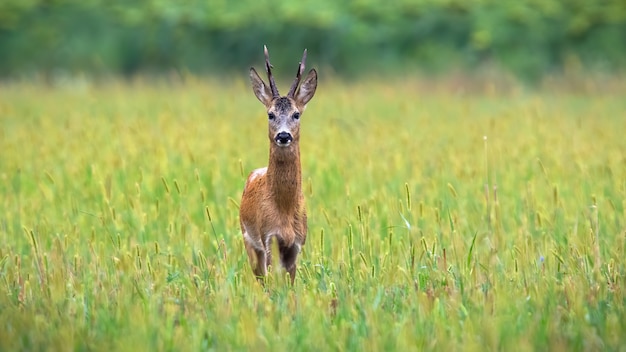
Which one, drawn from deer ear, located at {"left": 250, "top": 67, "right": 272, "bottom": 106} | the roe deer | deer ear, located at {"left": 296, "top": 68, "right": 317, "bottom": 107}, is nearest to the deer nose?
the roe deer

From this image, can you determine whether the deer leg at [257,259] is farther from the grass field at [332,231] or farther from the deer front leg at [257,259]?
the grass field at [332,231]

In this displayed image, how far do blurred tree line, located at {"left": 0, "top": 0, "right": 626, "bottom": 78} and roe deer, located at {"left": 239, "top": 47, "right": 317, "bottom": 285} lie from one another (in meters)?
12.1

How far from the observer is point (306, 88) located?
23.1 feet

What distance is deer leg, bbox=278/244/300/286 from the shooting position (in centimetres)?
687

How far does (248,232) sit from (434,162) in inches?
158

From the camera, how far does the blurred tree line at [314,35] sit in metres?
19.3

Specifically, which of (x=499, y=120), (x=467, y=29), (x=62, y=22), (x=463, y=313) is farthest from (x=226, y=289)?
(x=62, y=22)

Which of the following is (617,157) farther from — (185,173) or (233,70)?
(233,70)

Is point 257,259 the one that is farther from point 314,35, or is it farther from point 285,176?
point 314,35

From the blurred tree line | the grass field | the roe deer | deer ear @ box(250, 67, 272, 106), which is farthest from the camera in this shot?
the blurred tree line

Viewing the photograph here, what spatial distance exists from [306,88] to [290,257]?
1059 millimetres

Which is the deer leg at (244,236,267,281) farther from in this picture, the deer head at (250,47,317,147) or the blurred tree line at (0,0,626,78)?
the blurred tree line at (0,0,626,78)

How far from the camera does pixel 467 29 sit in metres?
19.7

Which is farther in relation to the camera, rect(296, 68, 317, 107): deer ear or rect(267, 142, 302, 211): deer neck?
rect(296, 68, 317, 107): deer ear
